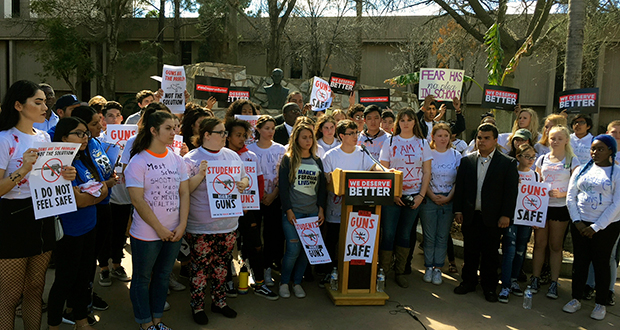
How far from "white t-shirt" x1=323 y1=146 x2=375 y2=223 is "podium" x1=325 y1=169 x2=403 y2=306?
307mm

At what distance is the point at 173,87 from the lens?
7.38 metres

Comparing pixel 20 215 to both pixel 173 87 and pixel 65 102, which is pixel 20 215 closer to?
pixel 65 102

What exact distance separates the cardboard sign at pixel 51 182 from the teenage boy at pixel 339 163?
2.79 meters

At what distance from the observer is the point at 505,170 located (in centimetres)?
553

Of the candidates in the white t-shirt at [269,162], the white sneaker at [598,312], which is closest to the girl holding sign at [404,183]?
the white t-shirt at [269,162]

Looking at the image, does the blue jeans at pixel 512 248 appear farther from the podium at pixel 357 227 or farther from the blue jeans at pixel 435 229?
the podium at pixel 357 227

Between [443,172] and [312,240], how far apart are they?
1.98 metres

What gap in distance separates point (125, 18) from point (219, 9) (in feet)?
22.4

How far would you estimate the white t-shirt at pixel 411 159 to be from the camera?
590 centimetres

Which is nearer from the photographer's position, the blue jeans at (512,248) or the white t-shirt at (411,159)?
the blue jeans at (512,248)

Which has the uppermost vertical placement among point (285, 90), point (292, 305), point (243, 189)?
point (285, 90)

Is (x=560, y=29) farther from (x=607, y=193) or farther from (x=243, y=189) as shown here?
(x=243, y=189)

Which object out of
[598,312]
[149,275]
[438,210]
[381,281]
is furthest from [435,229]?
[149,275]

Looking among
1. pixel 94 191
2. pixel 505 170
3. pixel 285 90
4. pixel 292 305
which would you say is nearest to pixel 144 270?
pixel 94 191
